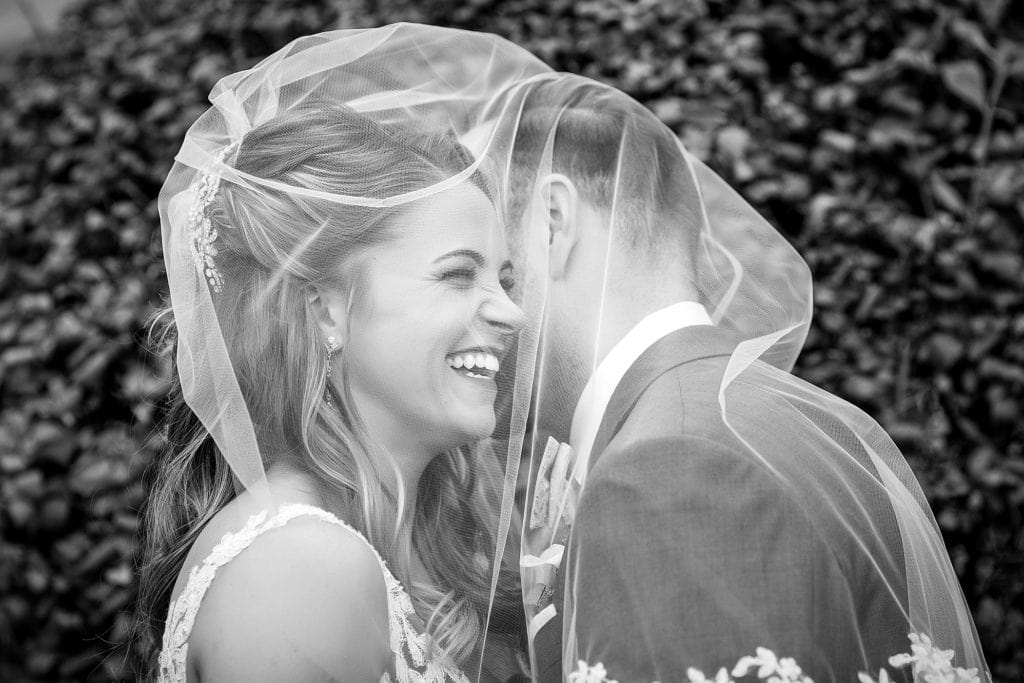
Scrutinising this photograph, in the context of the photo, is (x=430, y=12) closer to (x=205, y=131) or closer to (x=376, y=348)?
(x=205, y=131)

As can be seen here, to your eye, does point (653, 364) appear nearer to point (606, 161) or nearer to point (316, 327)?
point (606, 161)

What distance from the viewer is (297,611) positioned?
156 centimetres

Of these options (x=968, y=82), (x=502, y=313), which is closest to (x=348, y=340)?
(x=502, y=313)

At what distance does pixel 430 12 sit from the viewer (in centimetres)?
403

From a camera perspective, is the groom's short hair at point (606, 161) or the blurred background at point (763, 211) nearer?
the groom's short hair at point (606, 161)

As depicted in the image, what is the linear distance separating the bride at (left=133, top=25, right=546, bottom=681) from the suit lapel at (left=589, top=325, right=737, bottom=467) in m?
0.17

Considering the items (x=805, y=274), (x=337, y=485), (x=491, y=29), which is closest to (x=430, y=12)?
→ (x=491, y=29)

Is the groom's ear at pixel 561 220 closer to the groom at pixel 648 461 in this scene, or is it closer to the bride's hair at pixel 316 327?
the groom at pixel 648 461

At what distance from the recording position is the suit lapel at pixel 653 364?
172cm

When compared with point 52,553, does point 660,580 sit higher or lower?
higher

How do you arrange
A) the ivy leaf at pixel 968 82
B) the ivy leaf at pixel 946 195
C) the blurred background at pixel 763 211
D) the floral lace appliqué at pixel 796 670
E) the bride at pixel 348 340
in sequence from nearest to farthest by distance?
1. the floral lace appliqué at pixel 796 670
2. the bride at pixel 348 340
3. the blurred background at pixel 763 211
4. the ivy leaf at pixel 946 195
5. the ivy leaf at pixel 968 82

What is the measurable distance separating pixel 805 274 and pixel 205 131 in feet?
4.43

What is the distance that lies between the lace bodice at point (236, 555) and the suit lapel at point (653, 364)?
44cm

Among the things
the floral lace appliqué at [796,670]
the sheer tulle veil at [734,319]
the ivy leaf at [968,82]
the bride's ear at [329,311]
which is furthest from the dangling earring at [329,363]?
the ivy leaf at [968,82]
